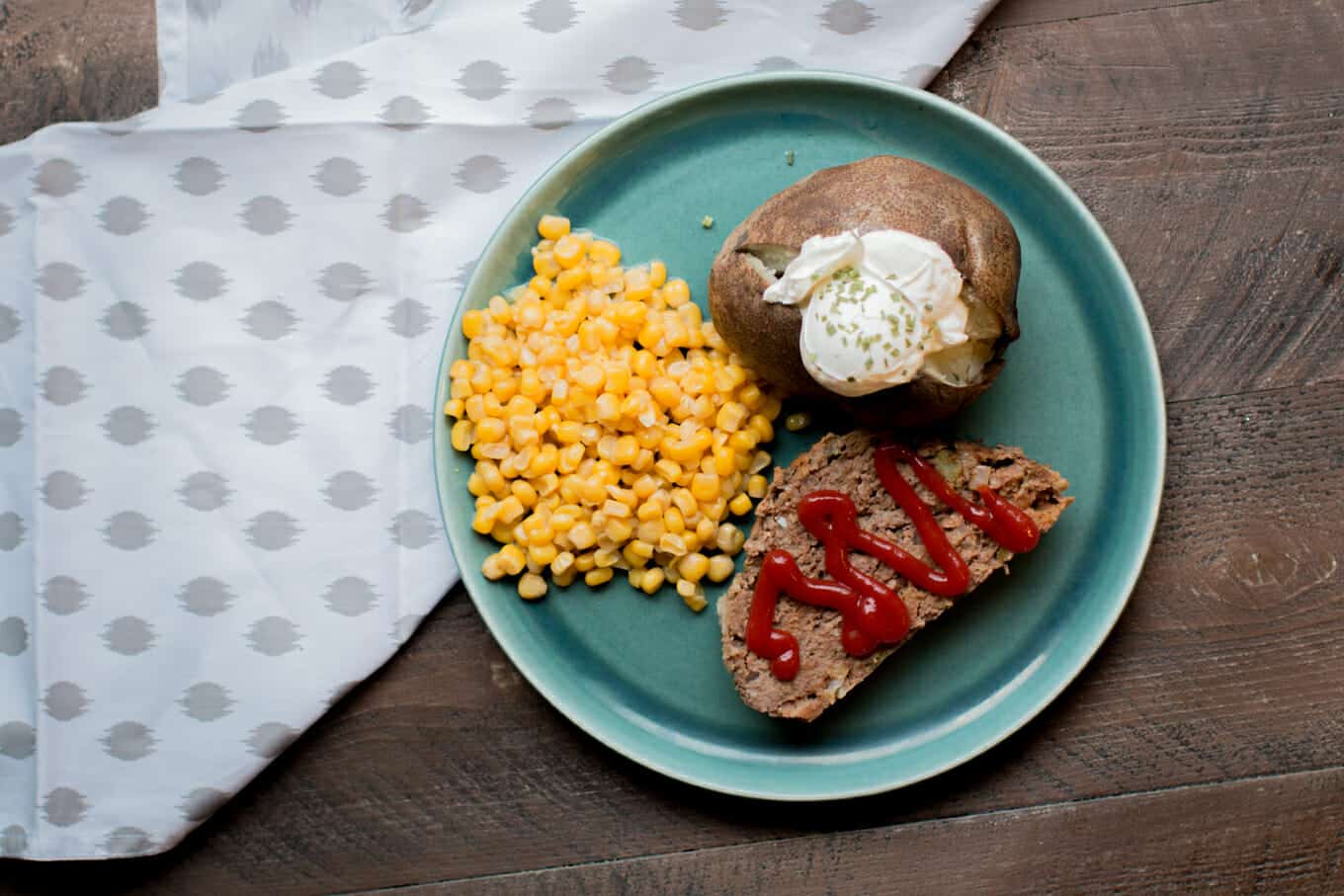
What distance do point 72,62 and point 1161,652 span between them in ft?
10.8

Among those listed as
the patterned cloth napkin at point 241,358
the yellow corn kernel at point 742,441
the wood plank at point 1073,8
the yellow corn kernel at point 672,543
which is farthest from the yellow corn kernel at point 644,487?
the wood plank at point 1073,8

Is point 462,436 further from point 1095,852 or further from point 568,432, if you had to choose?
point 1095,852

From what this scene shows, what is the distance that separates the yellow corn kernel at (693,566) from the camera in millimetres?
2381

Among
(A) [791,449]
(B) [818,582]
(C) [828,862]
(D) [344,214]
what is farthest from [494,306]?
(C) [828,862]

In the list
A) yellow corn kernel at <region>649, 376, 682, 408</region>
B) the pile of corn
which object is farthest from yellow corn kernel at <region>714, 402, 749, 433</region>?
yellow corn kernel at <region>649, 376, 682, 408</region>

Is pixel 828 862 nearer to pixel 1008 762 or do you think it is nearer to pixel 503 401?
pixel 1008 762

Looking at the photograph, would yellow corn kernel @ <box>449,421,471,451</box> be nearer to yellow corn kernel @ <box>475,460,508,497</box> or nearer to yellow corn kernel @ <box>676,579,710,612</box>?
yellow corn kernel @ <box>475,460,508,497</box>

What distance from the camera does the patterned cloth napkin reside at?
2557mm

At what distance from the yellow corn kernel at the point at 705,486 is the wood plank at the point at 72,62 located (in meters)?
1.82

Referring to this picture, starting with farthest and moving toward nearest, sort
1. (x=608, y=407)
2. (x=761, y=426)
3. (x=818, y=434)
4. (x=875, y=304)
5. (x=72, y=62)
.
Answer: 1. (x=72, y=62)
2. (x=818, y=434)
3. (x=761, y=426)
4. (x=608, y=407)
5. (x=875, y=304)

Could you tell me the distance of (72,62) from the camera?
8.75 ft

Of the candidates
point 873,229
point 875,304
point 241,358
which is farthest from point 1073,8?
point 241,358

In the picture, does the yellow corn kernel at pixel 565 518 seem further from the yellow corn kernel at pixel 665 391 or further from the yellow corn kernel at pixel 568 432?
the yellow corn kernel at pixel 665 391

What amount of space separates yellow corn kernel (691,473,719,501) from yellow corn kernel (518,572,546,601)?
45 cm
